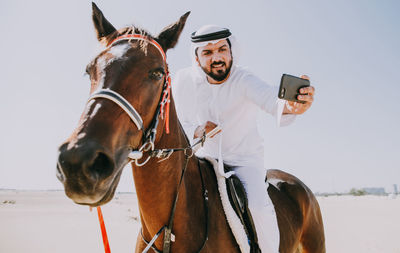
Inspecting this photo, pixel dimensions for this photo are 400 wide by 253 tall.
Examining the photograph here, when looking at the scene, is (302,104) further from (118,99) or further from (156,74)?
(118,99)

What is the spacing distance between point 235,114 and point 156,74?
1.60 metres

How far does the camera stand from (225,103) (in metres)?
3.55

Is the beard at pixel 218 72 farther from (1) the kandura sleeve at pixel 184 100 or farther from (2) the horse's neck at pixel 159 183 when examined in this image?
(2) the horse's neck at pixel 159 183

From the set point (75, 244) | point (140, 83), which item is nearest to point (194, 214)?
point (140, 83)

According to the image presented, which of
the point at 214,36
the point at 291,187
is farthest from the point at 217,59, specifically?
the point at 291,187

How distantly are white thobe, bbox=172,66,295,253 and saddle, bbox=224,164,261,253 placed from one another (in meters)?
0.10

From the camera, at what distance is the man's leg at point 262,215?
285 cm

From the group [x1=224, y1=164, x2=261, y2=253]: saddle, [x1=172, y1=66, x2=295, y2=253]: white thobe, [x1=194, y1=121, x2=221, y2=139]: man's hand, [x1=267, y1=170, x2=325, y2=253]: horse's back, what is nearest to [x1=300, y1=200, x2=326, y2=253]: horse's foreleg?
[x1=267, y1=170, x2=325, y2=253]: horse's back

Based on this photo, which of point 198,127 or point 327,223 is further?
point 327,223

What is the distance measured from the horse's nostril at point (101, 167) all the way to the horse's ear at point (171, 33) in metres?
1.38

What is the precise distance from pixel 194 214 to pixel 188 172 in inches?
17.1

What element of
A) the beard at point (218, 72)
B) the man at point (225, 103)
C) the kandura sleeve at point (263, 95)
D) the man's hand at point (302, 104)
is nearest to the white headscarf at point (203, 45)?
the man at point (225, 103)

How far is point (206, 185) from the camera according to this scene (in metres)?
2.93

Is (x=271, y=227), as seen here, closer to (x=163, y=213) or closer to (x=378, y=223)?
(x=163, y=213)
